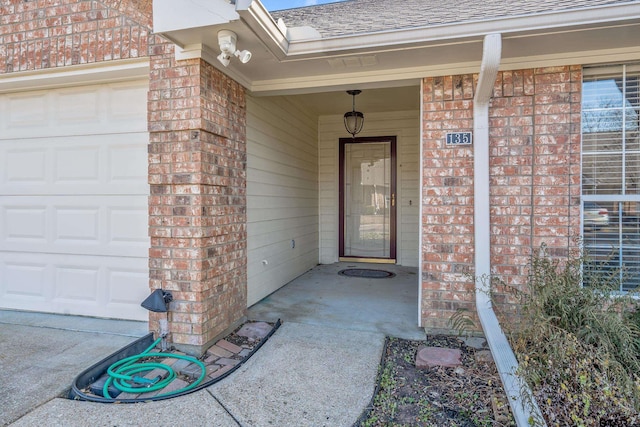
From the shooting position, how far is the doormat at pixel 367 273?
5535mm

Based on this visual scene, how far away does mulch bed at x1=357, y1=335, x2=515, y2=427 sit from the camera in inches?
83.4

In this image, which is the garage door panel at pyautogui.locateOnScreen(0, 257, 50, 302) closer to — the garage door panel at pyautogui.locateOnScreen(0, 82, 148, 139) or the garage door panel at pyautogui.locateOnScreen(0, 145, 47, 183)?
the garage door panel at pyautogui.locateOnScreen(0, 145, 47, 183)

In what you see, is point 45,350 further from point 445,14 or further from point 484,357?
point 445,14

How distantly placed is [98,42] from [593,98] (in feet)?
13.3

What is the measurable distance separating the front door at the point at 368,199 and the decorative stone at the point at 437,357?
3635 mm

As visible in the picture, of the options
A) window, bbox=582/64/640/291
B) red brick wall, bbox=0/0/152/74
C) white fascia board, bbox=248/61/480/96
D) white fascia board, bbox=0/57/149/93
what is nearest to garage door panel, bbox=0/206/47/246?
white fascia board, bbox=0/57/149/93

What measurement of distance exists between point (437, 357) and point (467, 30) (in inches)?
92.2

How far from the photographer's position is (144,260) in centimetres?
333

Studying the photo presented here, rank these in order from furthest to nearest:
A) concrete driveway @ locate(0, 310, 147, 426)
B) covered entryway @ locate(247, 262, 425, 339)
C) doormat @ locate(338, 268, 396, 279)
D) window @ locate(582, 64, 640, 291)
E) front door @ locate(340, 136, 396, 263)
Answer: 1. front door @ locate(340, 136, 396, 263)
2. doormat @ locate(338, 268, 396, 279)
3. covered entryway @ locate(247, 262, 425, 339)
4. window @ locate(582, 64, 640, 291)
5. concrete driveway @ locate(0, 310, 147, 426)

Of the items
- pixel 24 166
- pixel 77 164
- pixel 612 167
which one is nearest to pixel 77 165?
pixel 77 164

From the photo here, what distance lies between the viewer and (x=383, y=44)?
2768 millimetres

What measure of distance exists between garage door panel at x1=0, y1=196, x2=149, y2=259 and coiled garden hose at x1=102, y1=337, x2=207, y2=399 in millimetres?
949

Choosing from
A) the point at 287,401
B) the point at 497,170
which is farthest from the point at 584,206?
the point at 287,401

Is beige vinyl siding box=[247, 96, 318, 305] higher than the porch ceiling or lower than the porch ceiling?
lower
